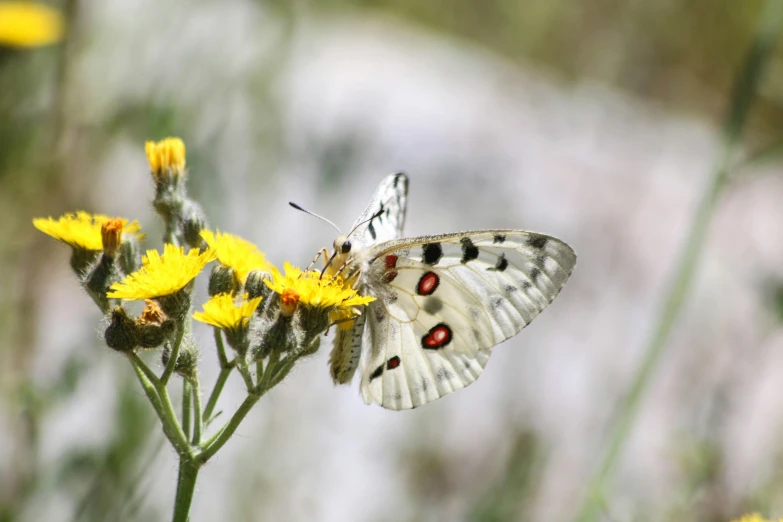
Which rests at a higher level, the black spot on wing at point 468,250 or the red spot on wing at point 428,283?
the black spot on wing at point 468,250

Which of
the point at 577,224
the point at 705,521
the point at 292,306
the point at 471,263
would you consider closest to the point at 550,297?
the point at 471,263

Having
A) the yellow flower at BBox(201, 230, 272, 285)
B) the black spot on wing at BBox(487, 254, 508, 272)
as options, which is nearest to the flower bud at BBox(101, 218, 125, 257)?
the yellow flower at BBox(201, 230, 272, 285)

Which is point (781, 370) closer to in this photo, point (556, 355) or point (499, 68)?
point (556, 355)

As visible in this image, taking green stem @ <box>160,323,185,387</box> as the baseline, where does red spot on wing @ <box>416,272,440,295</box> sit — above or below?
above

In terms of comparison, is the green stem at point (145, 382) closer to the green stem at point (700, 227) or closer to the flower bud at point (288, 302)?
the flower bud at point (288, 302)

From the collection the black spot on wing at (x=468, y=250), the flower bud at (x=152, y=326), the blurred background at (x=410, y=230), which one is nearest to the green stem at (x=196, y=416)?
the flower bud at (x=152, y=326)

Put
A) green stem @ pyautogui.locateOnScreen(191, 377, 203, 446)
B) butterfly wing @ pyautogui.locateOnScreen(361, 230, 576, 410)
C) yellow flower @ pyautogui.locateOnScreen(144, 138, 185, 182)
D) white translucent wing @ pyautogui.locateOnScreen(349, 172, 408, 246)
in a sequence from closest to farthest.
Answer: green stem @ pyautogui.locateOnScreen(191, 377, 203, 446) < yellow flower @ pyautogui.locateOnScreen(144, 138, 185, 182) < butterfly wing @ pyautogui.locateOnScreen(361, 230, 576, 410) < white translucent wing @ pyautogui.locateOnScreen(349, 172, 408, 246)

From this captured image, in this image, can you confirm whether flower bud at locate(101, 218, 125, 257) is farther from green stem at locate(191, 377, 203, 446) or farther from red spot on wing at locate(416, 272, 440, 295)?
red spot on wing at locate(416, 272, 440, 295)
